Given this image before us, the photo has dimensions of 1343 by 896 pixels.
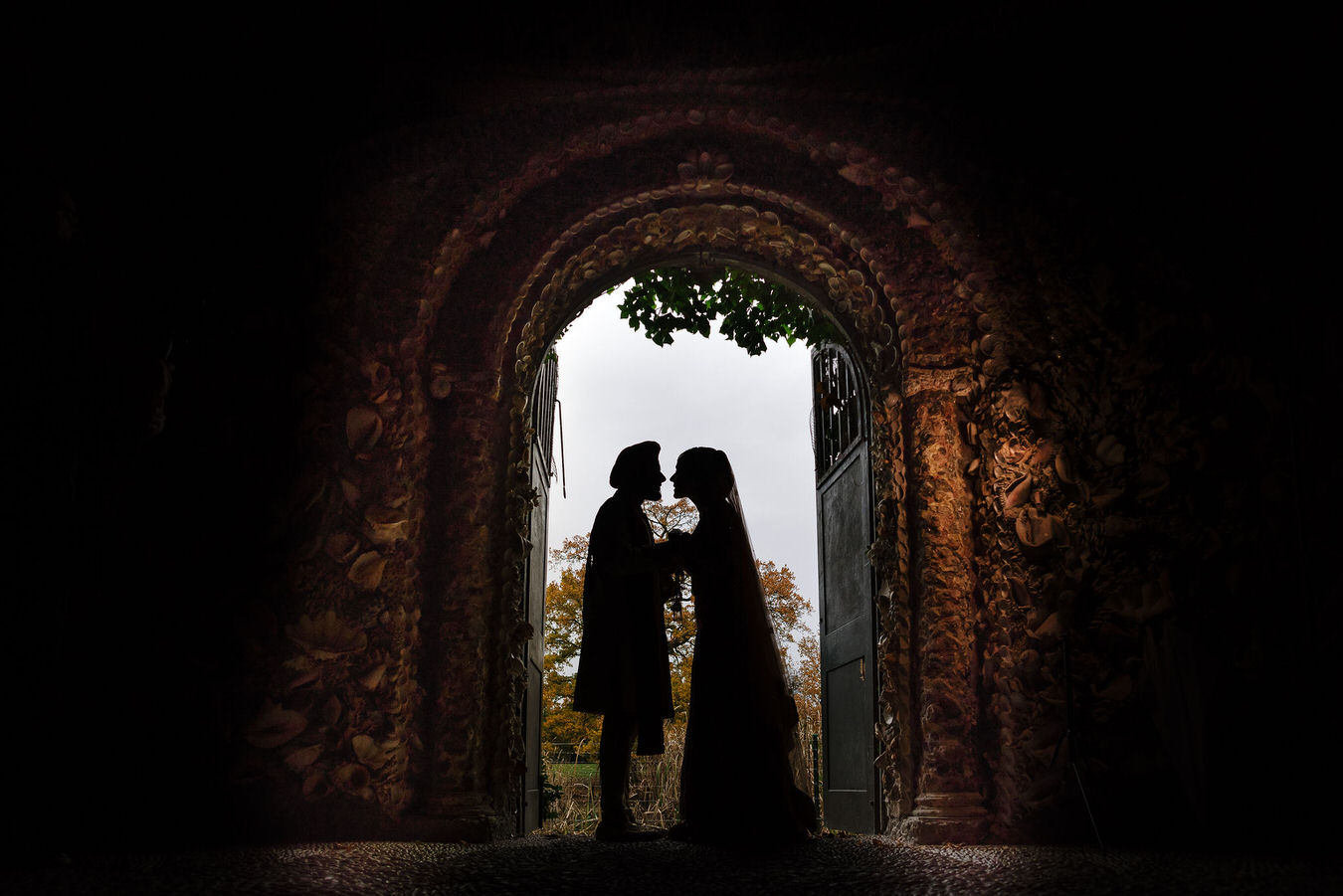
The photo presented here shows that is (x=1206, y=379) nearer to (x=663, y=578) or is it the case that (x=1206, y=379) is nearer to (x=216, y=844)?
(x=663, y=578)

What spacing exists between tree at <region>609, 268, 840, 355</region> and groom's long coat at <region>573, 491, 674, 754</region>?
101 inches

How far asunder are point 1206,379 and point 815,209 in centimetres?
206

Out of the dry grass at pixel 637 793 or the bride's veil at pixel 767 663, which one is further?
the dry grass at pixel 637 793

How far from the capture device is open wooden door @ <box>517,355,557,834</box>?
5.74 m

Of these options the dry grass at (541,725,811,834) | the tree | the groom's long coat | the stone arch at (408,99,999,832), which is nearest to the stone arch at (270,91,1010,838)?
the stone arch at (408,99,999,832)

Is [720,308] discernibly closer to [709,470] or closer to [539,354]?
[539,354]

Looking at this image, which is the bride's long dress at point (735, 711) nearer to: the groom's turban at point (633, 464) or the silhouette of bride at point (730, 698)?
the silhouette of bride at point (730, 698)

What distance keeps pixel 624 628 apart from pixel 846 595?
6.17 ft

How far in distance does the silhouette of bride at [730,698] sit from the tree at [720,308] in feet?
8.27

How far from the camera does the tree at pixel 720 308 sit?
23.4 feet

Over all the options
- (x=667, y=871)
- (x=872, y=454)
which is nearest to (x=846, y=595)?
(x=872, y=454)

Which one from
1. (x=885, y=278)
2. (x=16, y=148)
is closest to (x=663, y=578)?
(x=885, y=278)

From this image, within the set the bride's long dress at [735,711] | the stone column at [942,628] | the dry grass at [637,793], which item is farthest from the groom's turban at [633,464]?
the dry grass at [637,793]

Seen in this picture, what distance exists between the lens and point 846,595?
625 centimetres
